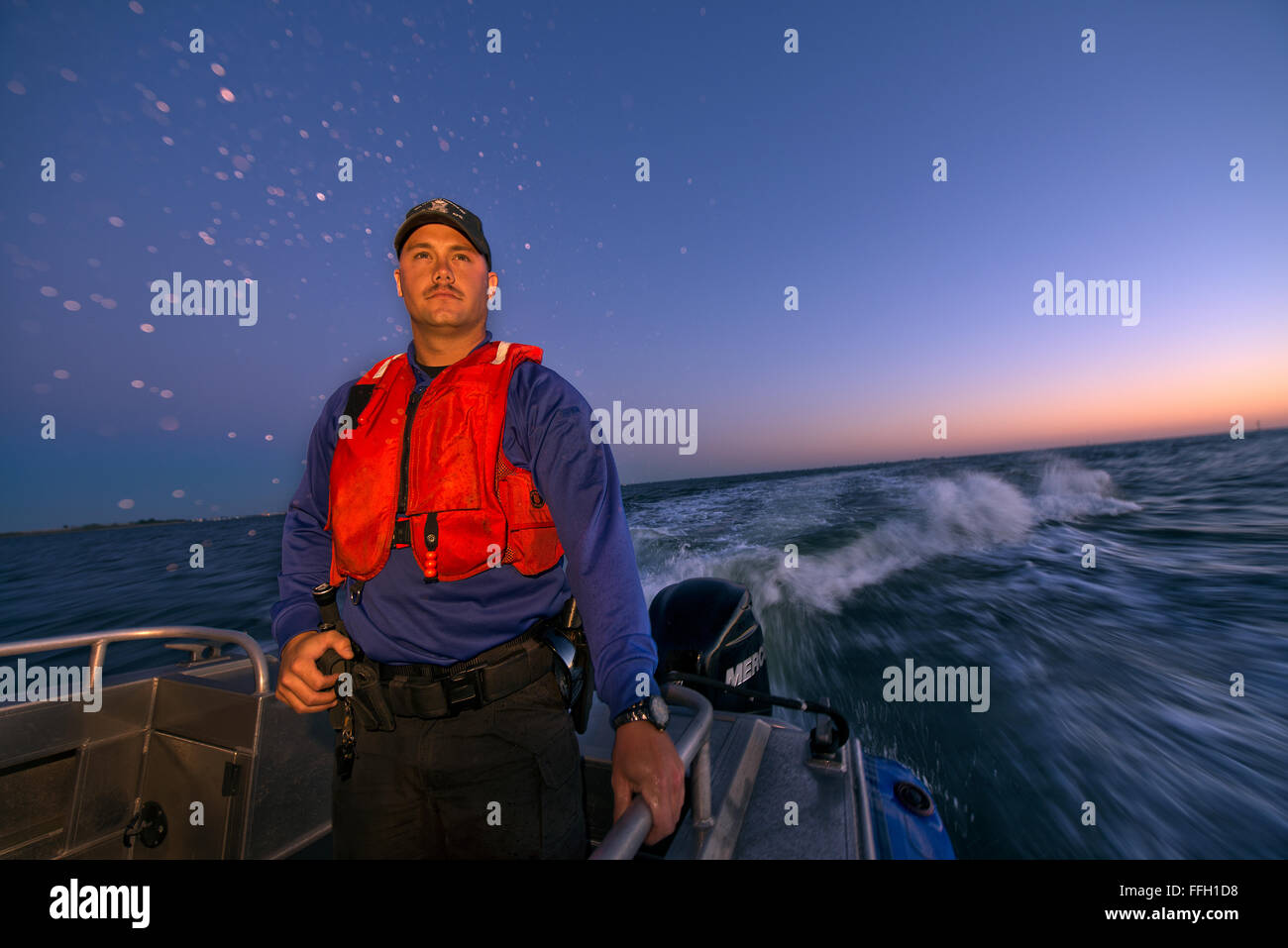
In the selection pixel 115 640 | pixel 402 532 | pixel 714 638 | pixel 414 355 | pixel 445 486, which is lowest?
pixel 714 638

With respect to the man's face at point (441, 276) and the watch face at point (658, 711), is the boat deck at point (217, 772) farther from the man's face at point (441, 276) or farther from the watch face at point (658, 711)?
the man's face at point (441, 276)

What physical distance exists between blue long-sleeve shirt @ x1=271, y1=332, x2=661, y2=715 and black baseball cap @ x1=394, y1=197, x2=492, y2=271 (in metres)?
0.44

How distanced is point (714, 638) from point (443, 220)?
2.64 meters

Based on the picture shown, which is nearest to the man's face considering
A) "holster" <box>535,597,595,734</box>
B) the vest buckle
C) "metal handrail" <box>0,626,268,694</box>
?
the vest buckle

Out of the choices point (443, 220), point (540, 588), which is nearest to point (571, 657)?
point (540, 588)

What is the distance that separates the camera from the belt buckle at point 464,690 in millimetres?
1121

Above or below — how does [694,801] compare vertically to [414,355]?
below

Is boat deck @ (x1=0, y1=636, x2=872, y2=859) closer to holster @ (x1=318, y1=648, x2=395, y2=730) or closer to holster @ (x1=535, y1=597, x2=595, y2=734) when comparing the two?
holster @ (x1=535, y1=597, x2=595, y2=734)

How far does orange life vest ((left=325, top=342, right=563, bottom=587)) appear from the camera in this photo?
119 cm

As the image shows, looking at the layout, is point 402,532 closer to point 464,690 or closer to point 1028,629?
point 464,690

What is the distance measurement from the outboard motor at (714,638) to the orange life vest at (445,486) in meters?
1.92

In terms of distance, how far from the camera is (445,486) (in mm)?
1249

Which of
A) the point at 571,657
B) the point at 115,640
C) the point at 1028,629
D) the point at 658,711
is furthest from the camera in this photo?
the point at 1028,629
